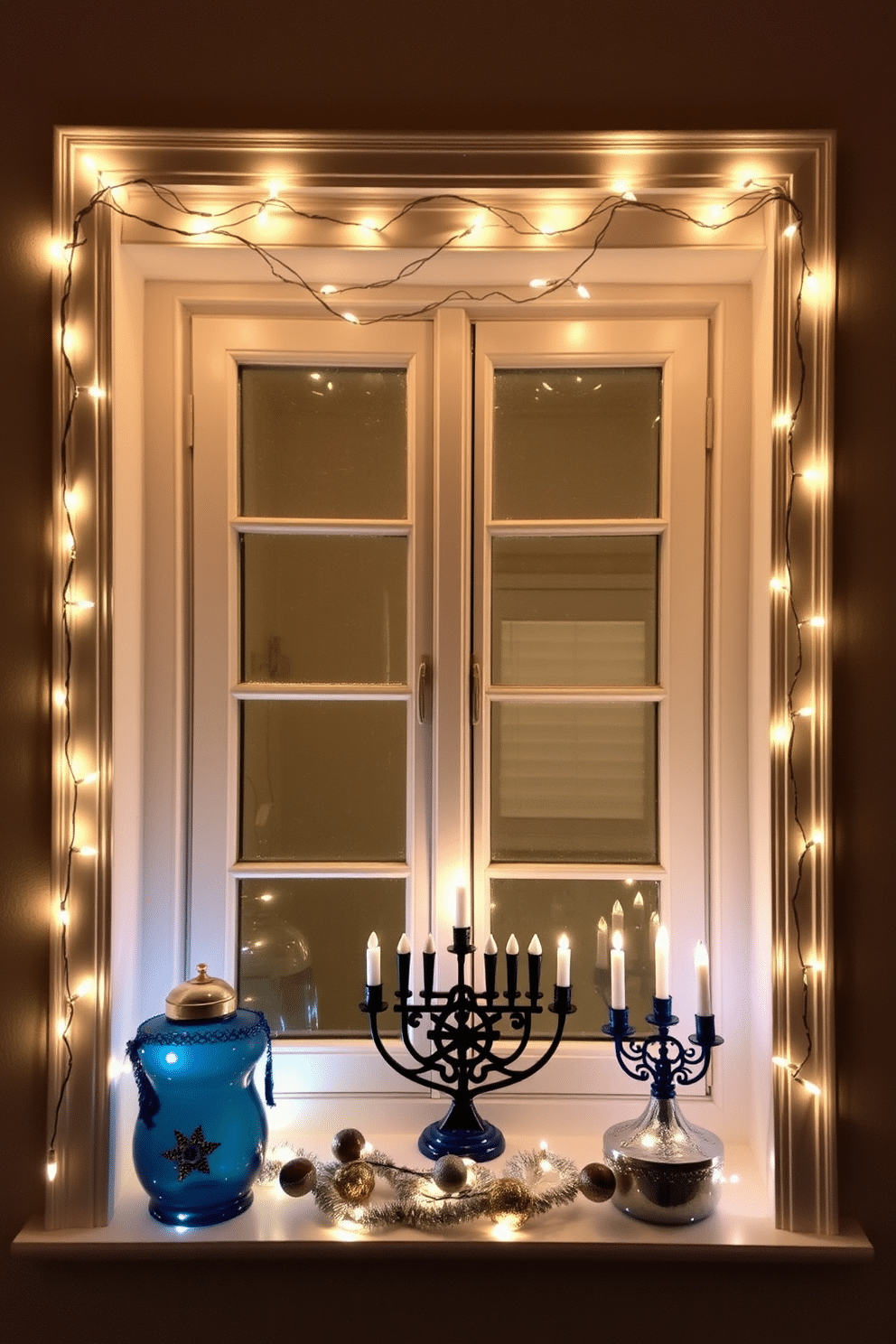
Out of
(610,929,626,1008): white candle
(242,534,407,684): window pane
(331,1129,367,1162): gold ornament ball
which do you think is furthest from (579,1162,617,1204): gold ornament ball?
(242,534,407,684): window pane

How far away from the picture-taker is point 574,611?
1731mm

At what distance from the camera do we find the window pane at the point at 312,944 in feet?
5.63

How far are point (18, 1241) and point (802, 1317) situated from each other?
3.84 ft

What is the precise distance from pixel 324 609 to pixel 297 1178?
95cm

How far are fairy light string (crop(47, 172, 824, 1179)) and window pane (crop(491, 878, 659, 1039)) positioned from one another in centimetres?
32

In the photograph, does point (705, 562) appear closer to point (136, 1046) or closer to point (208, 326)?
point (208, 326)

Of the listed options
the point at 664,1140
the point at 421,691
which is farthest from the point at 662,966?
the point at 421,691

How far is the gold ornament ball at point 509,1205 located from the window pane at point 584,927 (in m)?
0.34

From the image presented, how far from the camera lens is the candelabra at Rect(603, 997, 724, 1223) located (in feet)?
4.64

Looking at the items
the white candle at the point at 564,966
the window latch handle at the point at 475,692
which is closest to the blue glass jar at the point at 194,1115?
the white candle at the point at 564,966

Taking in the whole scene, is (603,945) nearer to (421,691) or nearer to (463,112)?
(421,691)

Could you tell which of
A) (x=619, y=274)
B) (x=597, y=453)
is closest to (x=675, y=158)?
(x=619, y=274)

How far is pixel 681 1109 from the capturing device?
1.66 meters

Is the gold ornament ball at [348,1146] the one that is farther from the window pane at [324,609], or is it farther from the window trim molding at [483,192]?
the window pane at [324,609]
